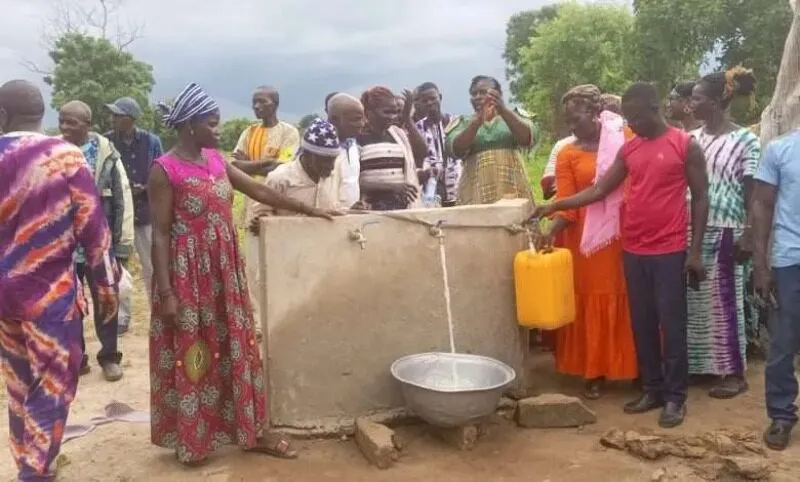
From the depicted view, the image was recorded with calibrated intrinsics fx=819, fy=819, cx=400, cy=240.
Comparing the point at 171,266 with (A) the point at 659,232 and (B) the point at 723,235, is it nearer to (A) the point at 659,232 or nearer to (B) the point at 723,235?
(A) the point at 659,232

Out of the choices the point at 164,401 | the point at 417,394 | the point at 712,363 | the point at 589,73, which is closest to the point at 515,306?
the point at 417,394

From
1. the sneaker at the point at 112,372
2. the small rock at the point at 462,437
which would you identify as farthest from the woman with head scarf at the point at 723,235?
the sneaker at the point at 112,372

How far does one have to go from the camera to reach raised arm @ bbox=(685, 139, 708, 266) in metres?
4.29

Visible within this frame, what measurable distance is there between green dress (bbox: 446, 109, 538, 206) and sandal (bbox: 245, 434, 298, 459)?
2208 millimetres

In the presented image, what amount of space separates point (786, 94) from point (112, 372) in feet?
17.0

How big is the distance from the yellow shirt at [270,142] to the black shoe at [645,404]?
125 inches

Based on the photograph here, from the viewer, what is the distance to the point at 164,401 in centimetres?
397

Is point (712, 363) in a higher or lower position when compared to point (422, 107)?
lower

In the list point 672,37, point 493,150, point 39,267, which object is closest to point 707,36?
point 672,37

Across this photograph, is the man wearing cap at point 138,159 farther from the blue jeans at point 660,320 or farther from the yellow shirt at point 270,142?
the blue jeans at point 660,320

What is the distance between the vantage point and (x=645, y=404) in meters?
4.66

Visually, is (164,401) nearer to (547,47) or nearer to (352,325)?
(352,325)

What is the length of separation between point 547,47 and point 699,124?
3847 cm

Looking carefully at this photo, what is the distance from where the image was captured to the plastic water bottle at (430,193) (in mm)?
6008
